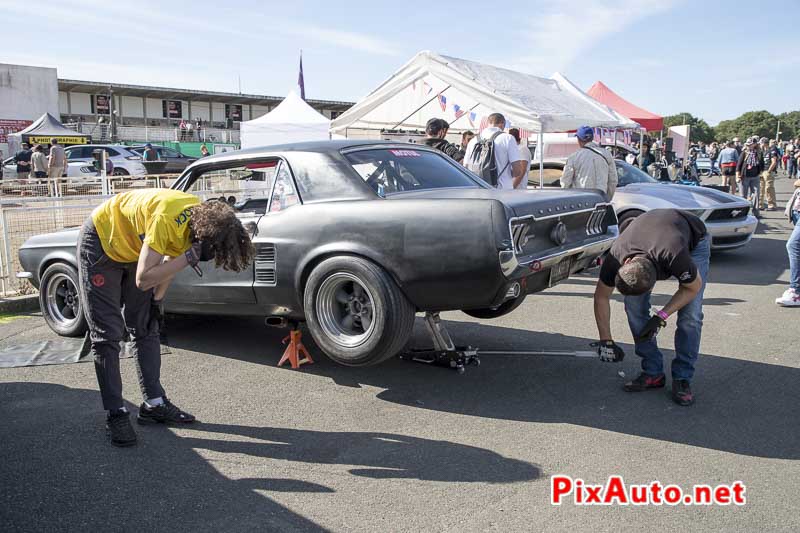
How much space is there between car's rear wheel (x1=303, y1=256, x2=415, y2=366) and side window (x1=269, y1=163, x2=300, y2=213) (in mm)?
636

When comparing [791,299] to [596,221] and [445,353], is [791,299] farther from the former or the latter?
[445,353]

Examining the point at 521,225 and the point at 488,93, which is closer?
the point at 521,225

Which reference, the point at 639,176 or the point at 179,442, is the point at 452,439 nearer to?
the point at 179,442

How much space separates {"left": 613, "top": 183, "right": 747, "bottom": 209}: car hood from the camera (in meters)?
8.97

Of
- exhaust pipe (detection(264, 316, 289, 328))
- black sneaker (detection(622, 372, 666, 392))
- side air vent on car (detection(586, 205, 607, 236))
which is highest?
side air vent on car (detection(586, 205, 607, 236))

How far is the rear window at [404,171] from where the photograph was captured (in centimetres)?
473

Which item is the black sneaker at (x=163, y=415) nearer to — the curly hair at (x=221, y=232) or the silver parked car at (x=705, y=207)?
the curly hair at (x=221, y=232)

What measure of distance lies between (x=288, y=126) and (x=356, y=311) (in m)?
15.9

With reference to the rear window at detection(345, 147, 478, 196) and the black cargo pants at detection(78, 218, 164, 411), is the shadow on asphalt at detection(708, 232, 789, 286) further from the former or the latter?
the black cargo pants at detection(78, 218, 164, 411)

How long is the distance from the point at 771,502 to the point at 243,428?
273cm

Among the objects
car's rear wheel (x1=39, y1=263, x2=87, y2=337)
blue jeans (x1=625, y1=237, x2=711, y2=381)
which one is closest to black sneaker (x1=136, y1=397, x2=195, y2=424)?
car's rear wheel (x1=39, y1=263, x2=87, y2=337)

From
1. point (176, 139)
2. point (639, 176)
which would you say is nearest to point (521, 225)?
point (639, 176)

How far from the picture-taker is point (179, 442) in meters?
3.72

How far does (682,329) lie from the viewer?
4.19 meters
